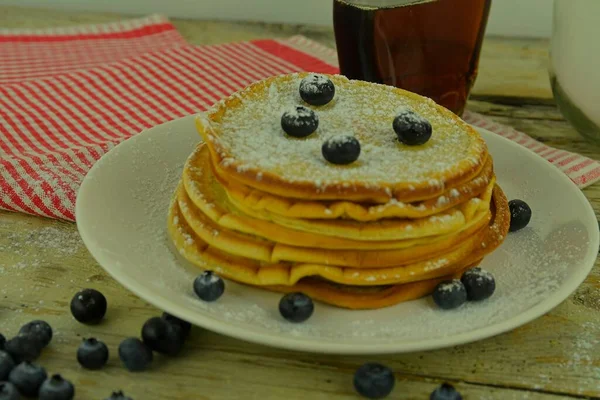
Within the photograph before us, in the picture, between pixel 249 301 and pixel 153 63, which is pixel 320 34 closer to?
pixel 153 63

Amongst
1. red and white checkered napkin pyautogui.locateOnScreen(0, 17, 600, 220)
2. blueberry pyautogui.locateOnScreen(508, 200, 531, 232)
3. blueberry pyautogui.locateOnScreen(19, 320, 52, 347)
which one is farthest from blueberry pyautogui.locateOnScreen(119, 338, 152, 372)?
blueberry pyautogui.locateOnScreen(508, 200, 531, 232)

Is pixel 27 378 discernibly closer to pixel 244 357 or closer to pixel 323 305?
pixel 244 357

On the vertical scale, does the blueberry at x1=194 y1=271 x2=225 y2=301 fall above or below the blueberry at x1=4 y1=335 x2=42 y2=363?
above

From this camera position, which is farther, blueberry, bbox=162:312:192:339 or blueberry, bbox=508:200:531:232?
blueberry, bbox=508:200:531:232

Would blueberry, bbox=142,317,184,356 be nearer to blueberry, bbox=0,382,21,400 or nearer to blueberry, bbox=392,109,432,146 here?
blueberry, bbox=0,382,21,400

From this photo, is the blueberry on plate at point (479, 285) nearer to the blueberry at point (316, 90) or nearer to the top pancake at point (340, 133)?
the top pancake at point (340, 133)
